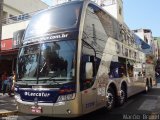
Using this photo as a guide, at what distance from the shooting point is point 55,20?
8180 millimetres

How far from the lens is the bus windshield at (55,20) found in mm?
7927

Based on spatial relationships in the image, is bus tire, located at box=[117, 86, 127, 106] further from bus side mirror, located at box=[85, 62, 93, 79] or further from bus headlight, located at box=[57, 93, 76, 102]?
bus headlight, located at box=[57, 93, 76, 102]

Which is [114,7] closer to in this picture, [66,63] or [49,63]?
[49,63]

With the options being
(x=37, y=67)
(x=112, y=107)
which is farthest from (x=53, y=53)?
(x=112, y=107)

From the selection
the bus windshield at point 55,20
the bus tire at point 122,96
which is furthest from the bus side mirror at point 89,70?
the bus tire at point 122,96

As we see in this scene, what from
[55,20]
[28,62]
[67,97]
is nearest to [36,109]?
[67,97]

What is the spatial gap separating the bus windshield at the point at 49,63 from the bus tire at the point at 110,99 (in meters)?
2.61

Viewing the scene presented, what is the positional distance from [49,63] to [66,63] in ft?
1.91

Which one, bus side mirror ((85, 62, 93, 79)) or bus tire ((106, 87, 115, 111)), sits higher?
bus side mirror ((85, 62, 93, 79))

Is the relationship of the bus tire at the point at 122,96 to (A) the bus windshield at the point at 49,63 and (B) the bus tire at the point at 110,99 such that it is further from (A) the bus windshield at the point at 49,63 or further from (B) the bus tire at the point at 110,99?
(A) the bus windshield at the point at 49,63

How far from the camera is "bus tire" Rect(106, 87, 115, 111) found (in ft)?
30.6

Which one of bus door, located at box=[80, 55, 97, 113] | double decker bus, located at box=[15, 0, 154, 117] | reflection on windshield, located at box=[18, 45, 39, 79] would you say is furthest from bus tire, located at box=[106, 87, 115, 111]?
reflection on windshield, located at box=[18, 45, 39, 79]

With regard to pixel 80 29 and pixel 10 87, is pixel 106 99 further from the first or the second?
pixel 10 87

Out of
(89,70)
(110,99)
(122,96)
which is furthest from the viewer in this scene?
(122,96)
